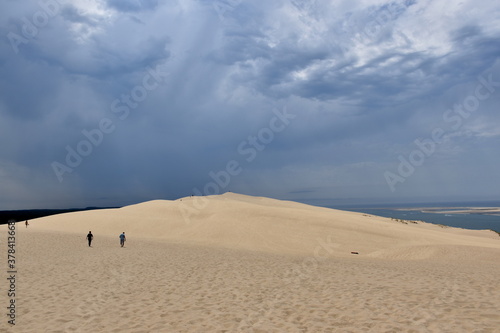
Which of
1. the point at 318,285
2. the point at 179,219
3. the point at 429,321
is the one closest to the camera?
the point at 429,321

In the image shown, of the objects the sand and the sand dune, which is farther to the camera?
the sand dune

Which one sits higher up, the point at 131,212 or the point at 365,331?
the point at 131,212

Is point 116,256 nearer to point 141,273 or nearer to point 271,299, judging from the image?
point 141,273

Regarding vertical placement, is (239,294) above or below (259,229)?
below

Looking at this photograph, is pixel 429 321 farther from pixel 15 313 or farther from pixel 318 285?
pixel 15 313

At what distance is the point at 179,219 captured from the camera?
139 ft

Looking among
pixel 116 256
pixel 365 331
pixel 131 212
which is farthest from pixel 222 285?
pixel 131 212

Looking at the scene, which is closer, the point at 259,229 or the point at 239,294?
the point at 239,294

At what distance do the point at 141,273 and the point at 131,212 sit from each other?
3501 centimetres

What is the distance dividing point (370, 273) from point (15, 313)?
530 inches

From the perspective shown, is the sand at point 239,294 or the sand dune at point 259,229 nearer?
the sand at point 239,294

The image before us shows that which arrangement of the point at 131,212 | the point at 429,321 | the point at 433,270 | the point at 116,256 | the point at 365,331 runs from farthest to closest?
the point at 131,212, the point at 116,256, the point at 433,270, the point at 429,321, the point at 365,331

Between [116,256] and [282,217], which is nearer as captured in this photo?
[116,256]

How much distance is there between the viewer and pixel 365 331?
7.82 meters
